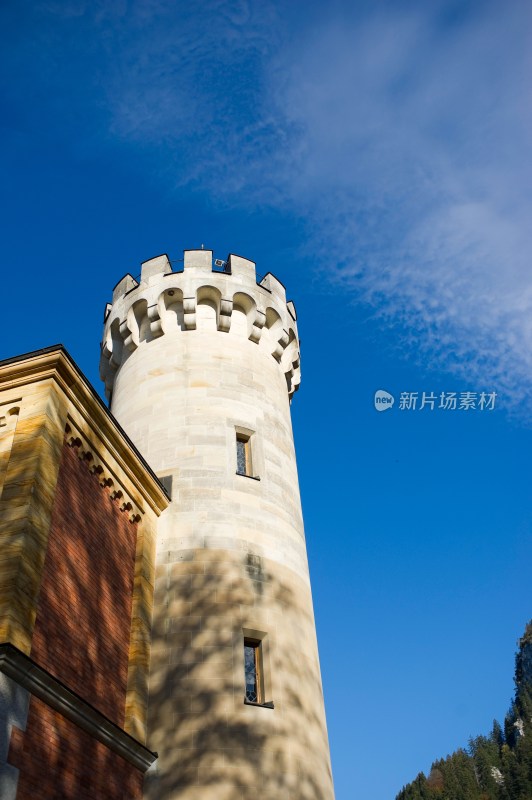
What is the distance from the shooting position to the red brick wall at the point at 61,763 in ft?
29.9

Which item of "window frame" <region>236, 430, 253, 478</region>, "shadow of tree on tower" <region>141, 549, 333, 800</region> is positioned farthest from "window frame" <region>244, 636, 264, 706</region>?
"window frame" <region>236, 430, 253, 478</region>

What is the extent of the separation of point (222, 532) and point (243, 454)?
2590mm

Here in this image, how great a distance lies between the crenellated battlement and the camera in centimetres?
2011

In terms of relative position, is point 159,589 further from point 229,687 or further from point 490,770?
point 490,770

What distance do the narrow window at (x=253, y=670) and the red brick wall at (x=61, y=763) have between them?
285 cm

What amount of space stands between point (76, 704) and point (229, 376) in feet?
32.2

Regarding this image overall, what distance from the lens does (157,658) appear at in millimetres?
13750

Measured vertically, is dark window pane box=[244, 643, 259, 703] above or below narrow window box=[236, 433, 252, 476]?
below

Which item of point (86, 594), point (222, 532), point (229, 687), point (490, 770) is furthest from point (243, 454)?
point (490, 770)

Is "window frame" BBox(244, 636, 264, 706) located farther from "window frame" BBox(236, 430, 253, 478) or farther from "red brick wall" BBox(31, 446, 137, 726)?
"window frame" BBox(236, 430, 253, 478)

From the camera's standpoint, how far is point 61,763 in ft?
32.6

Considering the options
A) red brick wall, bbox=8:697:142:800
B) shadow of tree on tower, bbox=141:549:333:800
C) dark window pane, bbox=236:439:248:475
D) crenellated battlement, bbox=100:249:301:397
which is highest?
crenellated battlement, bbox=100:249:301:397

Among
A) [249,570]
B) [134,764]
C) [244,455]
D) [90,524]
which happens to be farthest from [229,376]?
[134,764]

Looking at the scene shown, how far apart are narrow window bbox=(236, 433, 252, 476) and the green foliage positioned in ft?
346
